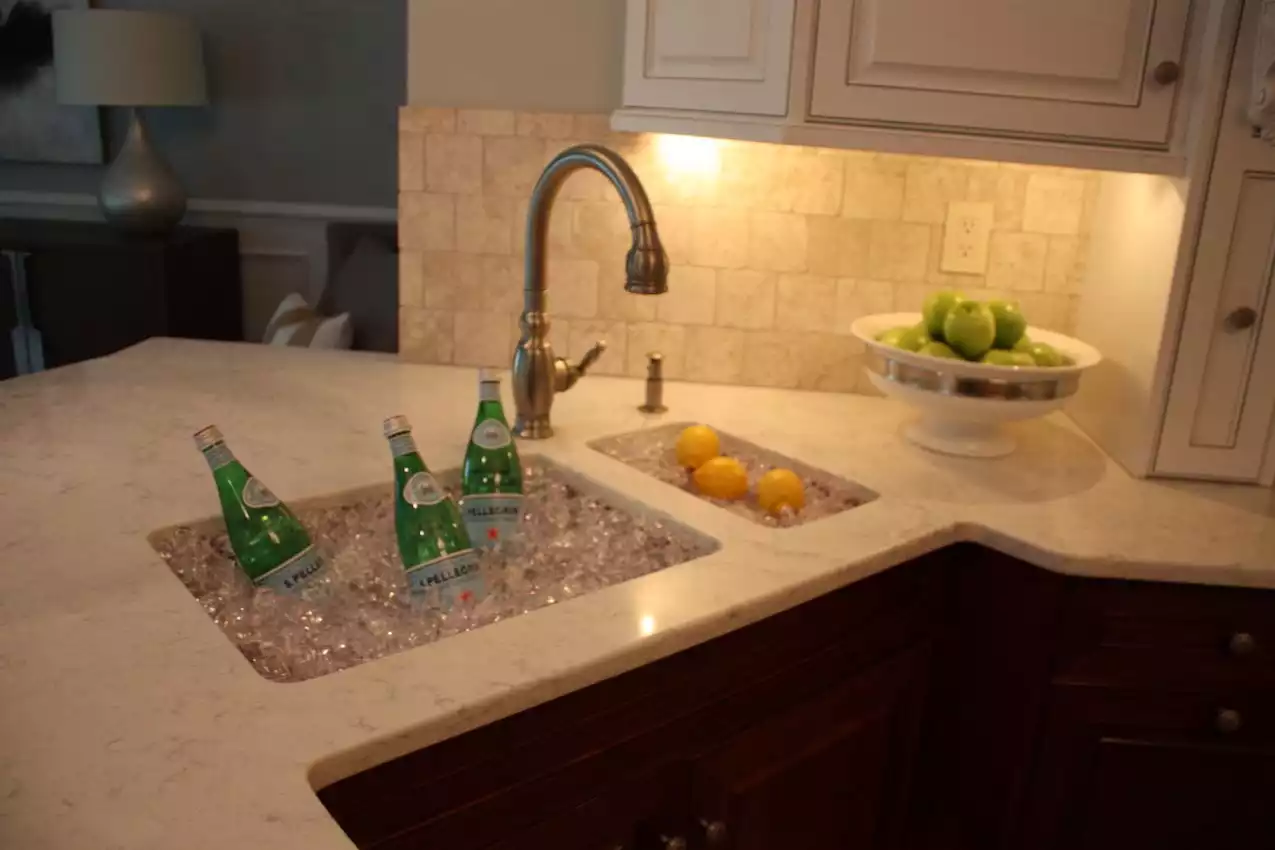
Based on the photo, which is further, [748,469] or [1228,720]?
[748,469]

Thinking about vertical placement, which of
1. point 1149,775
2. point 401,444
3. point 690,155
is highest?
point 690,155

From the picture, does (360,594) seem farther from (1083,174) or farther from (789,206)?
(1083,174)

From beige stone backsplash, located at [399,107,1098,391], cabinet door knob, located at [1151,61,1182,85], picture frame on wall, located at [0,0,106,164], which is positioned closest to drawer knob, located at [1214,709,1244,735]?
beige stone backsplash, located at [399,107,1098,391]

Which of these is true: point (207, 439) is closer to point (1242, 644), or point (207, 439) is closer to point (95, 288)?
point (1242, 644)

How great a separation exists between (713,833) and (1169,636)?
630mm

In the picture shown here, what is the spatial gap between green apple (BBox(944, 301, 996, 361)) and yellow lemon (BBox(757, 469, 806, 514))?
0.31 meters

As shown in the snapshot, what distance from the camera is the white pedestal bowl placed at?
4.85 ft

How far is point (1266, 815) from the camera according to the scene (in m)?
1.38

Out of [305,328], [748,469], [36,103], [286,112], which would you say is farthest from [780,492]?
[36,103]

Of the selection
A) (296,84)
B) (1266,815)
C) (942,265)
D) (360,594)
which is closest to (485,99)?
(942,265)

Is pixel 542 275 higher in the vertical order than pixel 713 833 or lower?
higher

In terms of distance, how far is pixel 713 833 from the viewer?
1.18m

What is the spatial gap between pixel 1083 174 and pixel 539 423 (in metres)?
0.99

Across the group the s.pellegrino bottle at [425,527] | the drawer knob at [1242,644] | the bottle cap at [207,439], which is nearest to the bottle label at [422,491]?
the s.pellegrino bottle at [425,527]
